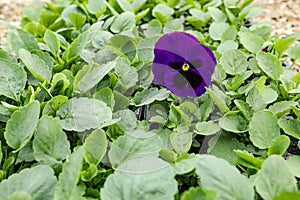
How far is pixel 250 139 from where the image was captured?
1.18 m

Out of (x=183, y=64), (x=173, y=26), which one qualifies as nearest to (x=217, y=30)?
(x=173, y=26)

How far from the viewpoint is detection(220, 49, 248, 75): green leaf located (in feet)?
4.69

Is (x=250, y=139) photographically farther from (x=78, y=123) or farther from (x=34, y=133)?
(x=34, y=133)

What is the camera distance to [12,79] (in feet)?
Result: 4.31

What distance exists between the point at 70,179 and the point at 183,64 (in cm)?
59

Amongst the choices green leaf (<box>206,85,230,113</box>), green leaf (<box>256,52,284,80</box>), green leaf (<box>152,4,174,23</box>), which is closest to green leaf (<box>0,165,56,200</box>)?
green leaf (<box>206,85,230,113</box>)

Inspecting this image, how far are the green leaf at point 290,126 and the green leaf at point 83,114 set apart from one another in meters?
0.43

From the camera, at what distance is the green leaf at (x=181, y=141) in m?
1.15

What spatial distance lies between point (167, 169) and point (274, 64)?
605mm

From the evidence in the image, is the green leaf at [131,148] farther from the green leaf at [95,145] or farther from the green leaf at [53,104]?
the green leaf at [53,104]

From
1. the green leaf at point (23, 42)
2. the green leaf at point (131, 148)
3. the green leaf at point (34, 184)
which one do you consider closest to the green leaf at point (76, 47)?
the green leaf at point (23, 42)

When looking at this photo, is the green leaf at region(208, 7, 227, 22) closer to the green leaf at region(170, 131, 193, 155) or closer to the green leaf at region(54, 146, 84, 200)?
the green leaf at region(170, 131, 193, 155)

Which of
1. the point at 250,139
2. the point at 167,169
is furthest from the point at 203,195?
the point at 250,139

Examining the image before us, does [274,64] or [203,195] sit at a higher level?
[203,195]
